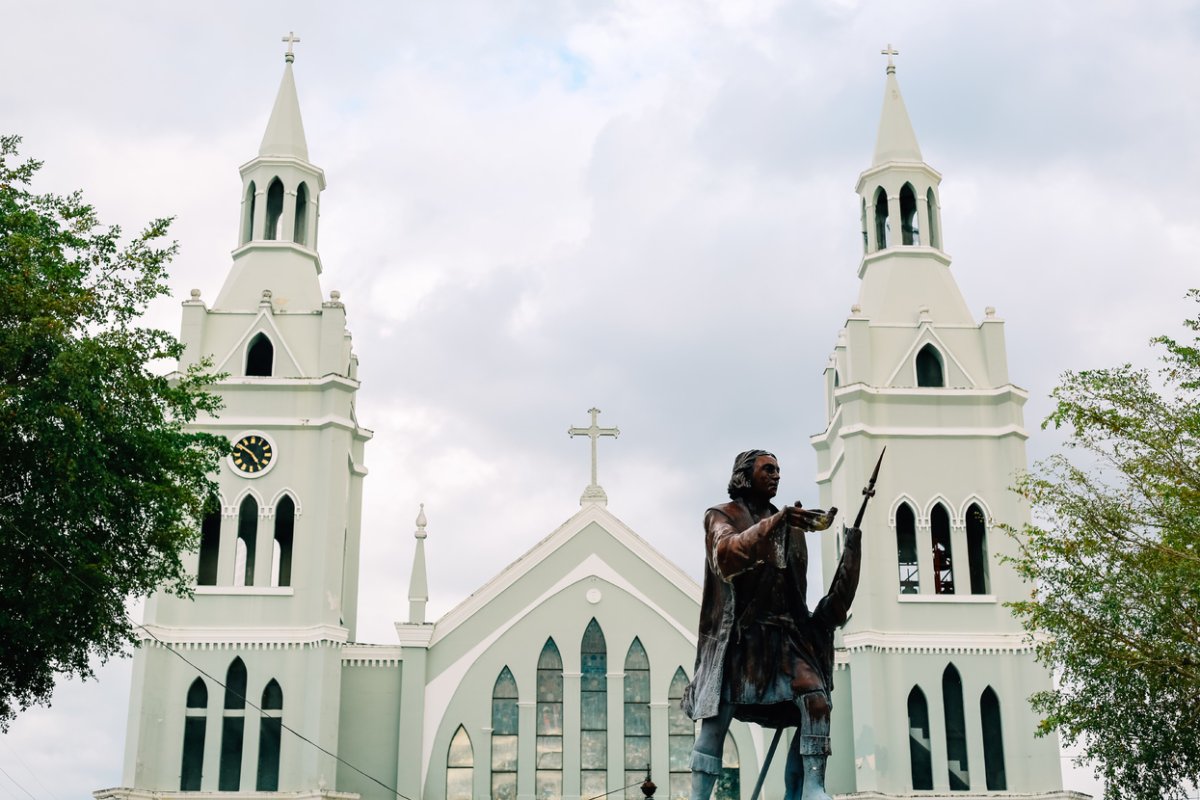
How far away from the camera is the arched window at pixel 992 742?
30312 mm

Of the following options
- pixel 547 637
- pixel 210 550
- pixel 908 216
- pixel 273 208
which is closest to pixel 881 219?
pixel 908 216

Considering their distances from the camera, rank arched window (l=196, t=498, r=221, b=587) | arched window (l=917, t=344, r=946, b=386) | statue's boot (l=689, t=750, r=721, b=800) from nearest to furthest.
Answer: statue's boot (l=689, t=750, r=721, b=800) < arched window (l=196, t=498, r=221, b=587) < arched window (l=917, t=344, r=946, b=386)

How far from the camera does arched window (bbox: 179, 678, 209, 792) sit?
98.1 feet

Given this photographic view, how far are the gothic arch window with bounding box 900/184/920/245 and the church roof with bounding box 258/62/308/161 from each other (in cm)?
1327

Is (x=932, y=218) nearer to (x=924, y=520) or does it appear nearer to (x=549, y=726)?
(x=924, y=520)

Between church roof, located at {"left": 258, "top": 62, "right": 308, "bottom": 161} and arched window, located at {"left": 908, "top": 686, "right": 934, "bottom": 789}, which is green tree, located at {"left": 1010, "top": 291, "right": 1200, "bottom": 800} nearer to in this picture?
arched window, located at {"left": 908, "top": 686, "right": 934, "bottom": 789}

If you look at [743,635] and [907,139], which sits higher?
[907,139]

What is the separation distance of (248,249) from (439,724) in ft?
37.1

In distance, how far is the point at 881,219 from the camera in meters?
35.7

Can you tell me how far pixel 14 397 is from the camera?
17.8 metres

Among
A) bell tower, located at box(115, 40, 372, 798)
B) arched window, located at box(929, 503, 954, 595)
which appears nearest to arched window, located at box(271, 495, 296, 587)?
bell tower, located at box(115, 40, 372, 798)

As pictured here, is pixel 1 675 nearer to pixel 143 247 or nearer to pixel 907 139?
pixel 143 247

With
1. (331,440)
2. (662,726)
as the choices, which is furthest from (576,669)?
(331,440)

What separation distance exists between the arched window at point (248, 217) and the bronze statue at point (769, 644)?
2771 centimetres
